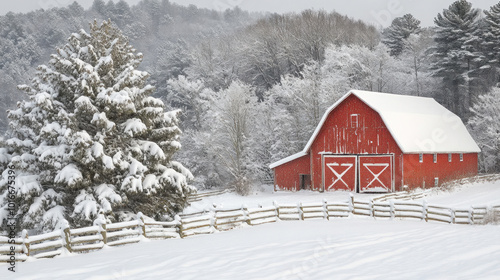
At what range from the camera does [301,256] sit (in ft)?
42.8

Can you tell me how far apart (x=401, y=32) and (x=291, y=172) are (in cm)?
3172

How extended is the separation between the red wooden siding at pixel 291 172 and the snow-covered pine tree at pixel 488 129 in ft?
51.6

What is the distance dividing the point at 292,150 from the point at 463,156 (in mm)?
14084

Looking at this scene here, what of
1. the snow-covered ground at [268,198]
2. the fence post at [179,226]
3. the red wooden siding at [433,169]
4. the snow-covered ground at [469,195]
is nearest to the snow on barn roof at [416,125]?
the red wooden siding at [433,169]

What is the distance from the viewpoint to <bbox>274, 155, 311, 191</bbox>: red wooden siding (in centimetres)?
3741

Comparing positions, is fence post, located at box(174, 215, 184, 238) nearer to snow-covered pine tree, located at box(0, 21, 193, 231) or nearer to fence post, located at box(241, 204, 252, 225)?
snow-covered pine tree, located at box(0, 21, 193, 231)

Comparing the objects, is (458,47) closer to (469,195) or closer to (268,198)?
(469,195)

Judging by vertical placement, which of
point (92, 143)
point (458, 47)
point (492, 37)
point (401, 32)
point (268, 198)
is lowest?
point (268, 198)

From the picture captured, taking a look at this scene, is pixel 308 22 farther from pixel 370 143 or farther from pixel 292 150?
pixel 370 143

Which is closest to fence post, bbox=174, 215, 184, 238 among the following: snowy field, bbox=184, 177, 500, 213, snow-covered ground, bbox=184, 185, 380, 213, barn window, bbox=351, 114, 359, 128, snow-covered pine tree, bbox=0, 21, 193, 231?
snow-covered pine tree, bbox=0, 21, 193, 231

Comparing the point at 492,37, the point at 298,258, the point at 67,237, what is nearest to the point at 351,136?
the point at 492,37

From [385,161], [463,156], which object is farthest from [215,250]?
[463,156]

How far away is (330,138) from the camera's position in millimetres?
36219

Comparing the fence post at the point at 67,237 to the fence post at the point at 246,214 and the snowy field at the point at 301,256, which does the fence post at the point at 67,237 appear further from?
the fence post at the point at 246,214
